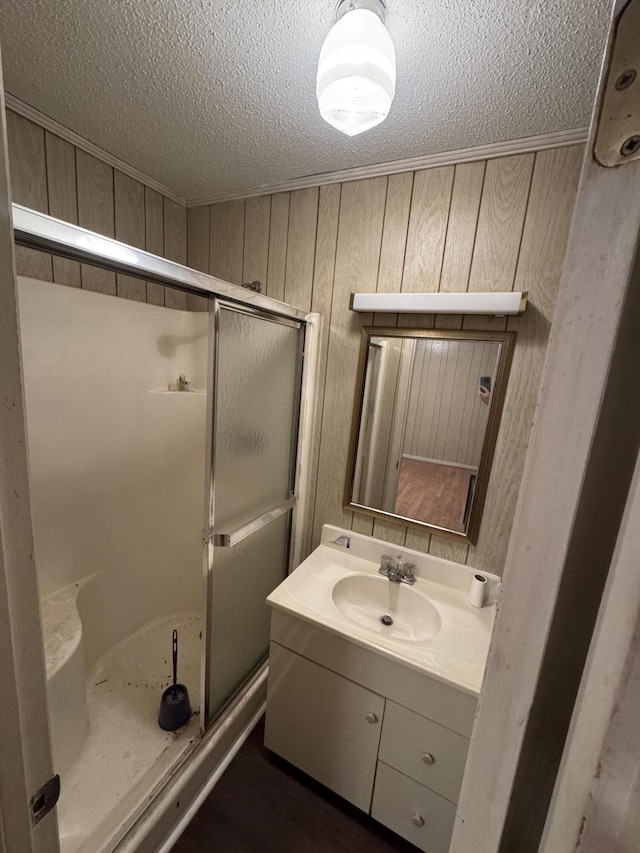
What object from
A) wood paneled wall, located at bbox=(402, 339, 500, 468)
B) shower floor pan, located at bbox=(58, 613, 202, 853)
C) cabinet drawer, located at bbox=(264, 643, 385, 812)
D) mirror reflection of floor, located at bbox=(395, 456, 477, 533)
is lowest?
shower floor pan, located at bbox=(58, 613, 202, 853)

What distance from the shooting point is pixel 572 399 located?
0.90 feet

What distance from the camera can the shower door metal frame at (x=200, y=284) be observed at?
69cm

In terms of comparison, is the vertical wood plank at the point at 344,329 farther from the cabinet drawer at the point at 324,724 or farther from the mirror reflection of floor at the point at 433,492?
the cabinet drawer at the point at 324,724

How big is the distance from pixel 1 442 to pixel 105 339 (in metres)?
1.38

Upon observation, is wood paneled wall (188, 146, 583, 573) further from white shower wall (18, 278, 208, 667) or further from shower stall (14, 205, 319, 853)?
white shower wall (18, 278, 208, 667)

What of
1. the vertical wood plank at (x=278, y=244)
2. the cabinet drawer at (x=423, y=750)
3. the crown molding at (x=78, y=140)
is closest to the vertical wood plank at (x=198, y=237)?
the crown molding at (x=78, y=140)

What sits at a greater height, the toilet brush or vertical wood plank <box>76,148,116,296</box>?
vertical wood plank <box>76,148,116,296</box>

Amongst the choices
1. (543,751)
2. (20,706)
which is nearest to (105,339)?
(20,706)

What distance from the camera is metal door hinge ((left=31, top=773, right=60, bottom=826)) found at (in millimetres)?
512

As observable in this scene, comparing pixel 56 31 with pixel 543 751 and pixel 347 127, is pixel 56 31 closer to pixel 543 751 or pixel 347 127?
pixel 347 127

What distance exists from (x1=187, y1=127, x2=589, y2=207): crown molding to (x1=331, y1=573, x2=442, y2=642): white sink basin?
1.58 meters

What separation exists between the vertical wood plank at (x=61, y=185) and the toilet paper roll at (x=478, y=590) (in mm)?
1806

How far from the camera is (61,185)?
1290mm

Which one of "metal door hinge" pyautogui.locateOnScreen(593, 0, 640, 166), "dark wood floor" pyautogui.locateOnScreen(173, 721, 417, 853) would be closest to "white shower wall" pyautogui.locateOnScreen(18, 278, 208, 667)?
"dark wood floor" pyautogui.locateOnScreen(173, 721, 417, 853)
